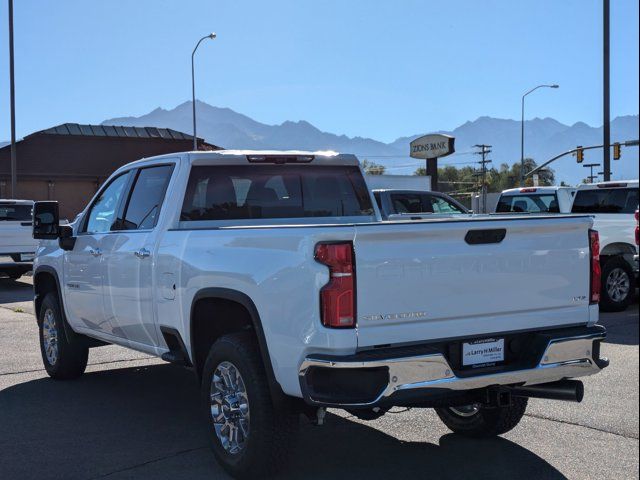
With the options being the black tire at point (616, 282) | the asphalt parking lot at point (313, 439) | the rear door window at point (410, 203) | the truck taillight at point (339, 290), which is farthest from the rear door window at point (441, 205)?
the truck taillight at point (339, 290)

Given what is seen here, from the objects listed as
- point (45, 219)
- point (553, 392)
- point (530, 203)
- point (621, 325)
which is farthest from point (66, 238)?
point (530, 203)

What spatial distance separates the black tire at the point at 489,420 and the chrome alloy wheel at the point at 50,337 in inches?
159

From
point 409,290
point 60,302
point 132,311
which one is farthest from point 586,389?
point 60,302

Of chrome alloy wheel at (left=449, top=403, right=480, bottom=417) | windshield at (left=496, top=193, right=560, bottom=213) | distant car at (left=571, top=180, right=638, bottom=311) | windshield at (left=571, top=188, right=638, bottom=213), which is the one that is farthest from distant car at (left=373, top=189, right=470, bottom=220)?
chrome alloy wheel at (left=449, top=403, right=480, bottom=417)

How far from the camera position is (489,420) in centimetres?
513

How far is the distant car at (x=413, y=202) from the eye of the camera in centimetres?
1410

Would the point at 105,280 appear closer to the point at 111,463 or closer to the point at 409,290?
the point at 111,463

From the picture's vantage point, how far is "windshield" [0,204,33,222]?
55.1 ft

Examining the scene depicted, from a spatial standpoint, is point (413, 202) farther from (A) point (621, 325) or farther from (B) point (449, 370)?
(B) point (449, 370)

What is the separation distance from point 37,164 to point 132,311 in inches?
1615

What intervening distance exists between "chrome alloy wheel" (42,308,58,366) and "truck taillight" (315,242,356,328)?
439 cm

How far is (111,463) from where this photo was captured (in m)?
4.77

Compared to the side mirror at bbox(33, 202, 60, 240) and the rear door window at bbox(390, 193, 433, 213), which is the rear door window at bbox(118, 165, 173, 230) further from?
the rear door window at bbox(390, 193, 433, 213)

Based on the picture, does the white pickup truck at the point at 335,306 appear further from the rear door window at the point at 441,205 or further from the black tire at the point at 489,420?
the rear door window at the point at 441,205
